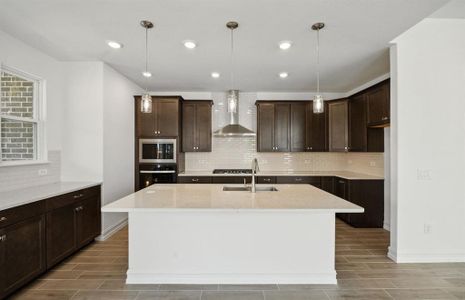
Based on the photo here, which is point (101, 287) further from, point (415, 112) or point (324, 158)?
point (324, 158)

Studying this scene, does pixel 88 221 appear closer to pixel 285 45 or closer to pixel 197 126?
pixel 197 126

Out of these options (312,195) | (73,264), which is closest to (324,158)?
(312,195)

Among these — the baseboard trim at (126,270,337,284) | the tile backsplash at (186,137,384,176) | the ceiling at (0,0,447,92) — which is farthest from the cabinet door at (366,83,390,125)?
the baseboard trim at (126,270,337,284)

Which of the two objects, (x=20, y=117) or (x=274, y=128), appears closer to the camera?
(x=20, y=117)

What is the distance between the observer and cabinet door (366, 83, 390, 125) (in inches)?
148

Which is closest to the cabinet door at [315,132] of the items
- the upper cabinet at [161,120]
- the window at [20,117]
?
the upper cabinet at [161,120]

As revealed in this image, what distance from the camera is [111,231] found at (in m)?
3.94

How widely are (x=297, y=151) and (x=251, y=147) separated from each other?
3.27 feet

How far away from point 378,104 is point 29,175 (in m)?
5.14

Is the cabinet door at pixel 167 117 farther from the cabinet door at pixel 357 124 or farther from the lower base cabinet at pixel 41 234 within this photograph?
the cabinet door at pixel 357 124

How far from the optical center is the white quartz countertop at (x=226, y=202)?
2121 mm

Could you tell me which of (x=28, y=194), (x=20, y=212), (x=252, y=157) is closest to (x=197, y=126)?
(x=252, y=157)

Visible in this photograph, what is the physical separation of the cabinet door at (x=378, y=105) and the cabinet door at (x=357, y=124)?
0.60ft

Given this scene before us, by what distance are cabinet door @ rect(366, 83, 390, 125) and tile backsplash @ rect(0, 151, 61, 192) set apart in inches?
197
